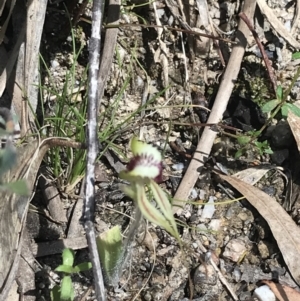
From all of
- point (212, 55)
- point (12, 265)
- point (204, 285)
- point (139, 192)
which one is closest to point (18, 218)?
point (12, 265)

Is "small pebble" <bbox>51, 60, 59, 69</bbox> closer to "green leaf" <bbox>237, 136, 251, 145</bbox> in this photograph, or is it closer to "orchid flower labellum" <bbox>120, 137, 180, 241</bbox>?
"green leaf" <bbox>237, 136, 251, 145</bbox>

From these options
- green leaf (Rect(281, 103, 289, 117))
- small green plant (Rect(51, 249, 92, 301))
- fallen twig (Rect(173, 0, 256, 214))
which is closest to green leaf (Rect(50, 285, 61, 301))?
small green plant (Rect(51, 249, 92, 301))

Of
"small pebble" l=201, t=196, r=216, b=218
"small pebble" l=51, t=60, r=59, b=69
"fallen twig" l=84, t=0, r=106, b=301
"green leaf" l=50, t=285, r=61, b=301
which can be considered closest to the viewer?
"fallen twig" l=84, t=0, r=106, b=301

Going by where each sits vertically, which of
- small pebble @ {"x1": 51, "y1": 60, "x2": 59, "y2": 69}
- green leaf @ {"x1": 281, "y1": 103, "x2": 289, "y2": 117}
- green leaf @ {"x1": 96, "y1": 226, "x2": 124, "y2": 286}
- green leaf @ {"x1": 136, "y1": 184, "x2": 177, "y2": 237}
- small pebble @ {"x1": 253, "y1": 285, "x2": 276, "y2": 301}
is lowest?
small pebble @ {"x1": 253, "y1": 285, "x2": 276, "y2": 301}

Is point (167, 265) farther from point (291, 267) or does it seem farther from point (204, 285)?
point (291, 267)

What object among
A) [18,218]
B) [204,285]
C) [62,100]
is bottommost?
[204,285]

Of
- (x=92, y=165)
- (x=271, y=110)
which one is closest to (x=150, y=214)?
(x=92, y=165)
